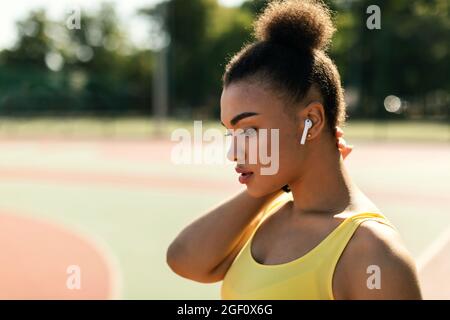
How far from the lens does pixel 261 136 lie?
158 cm

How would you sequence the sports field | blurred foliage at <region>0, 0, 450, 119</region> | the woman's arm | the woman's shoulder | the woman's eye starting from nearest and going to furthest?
1. the woman's shoulder
2. the woman's eye
3. the woman's arm
4. the sports field
5. blurred foliage at <region>0, 0, 450, 119</region>

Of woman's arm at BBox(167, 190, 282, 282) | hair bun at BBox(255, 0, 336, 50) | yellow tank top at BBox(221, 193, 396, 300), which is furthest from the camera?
woman's arm at BBox(167, 190, 282, 282)

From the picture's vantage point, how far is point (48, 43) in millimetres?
55531

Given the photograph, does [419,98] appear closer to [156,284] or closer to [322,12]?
[156,284]

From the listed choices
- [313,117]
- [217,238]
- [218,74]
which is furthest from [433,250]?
[218,74]

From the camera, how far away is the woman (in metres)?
1.45

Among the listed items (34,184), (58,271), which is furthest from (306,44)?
(34,184)

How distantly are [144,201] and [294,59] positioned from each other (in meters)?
7.38

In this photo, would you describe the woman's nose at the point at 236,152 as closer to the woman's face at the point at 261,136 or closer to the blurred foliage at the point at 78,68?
the woman's face at the point at 261,136

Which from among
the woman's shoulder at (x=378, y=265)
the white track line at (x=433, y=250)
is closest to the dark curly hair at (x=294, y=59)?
the woman's shoulder at (x=378, y=265)

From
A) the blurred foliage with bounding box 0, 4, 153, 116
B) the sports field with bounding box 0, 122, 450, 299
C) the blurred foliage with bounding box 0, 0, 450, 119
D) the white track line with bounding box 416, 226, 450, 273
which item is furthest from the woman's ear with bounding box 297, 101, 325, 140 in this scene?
the blurred foliage with bounding box 0, 4, 153, 116

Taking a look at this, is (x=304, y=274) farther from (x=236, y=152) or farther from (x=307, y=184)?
(x=236, y=152)

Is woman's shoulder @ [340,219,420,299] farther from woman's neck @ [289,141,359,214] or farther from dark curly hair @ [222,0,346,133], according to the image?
dark curly hair @ [222,0,346,133]

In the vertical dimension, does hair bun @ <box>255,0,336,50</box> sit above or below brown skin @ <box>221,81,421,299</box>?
above
